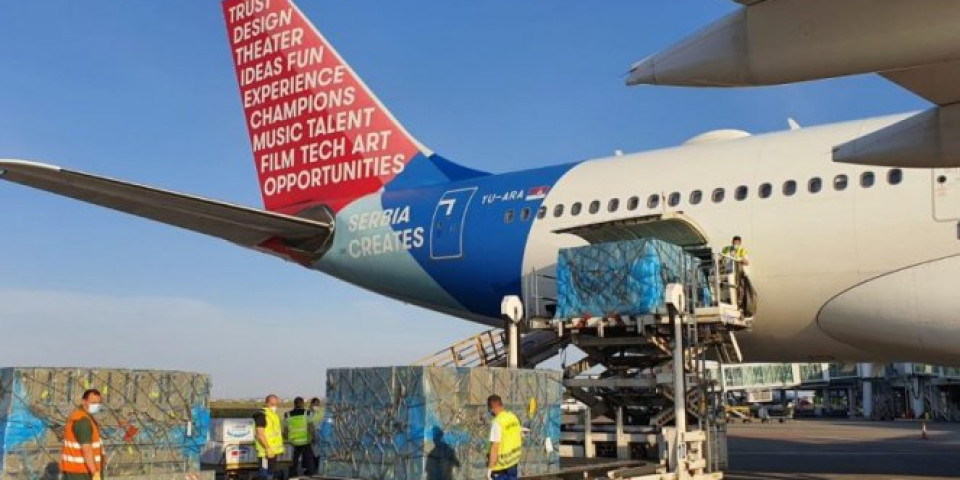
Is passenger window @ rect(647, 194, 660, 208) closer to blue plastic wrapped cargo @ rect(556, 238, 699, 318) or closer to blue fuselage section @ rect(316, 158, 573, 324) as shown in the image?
blue plastic wrapped cargo @ rect(556, 238, 699, 318)

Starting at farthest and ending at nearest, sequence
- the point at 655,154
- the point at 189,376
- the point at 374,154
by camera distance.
→ 1. the point at 374,154
2. the point at 655,154
3. the point at 189,376

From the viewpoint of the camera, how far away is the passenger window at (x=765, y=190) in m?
14.4

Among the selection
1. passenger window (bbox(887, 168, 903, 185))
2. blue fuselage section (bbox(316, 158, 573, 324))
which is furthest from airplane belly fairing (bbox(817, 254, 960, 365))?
blue fuselage section (bbox(316, 158, 573, 324))

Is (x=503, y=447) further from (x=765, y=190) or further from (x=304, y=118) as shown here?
(x=304, y=118)

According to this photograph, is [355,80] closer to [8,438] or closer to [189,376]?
[189,376]

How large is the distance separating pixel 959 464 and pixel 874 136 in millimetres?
11938

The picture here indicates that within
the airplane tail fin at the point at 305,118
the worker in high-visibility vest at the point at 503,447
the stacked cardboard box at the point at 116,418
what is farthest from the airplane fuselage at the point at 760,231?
the stacked cardboard box at the point at 116,418

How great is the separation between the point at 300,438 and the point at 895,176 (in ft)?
32.0

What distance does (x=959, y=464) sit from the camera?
696 inches

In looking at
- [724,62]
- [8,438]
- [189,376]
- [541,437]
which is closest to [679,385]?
[541,437]

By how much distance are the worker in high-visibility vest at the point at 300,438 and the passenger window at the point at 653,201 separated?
6703 millimetres

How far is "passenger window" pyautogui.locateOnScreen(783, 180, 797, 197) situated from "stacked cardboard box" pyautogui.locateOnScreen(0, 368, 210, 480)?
9016mm

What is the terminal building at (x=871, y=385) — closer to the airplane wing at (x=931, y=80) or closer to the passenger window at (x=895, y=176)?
the passenger window at (x=895, y=176)

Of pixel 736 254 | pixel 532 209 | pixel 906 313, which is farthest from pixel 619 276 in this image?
pixel 906 313
